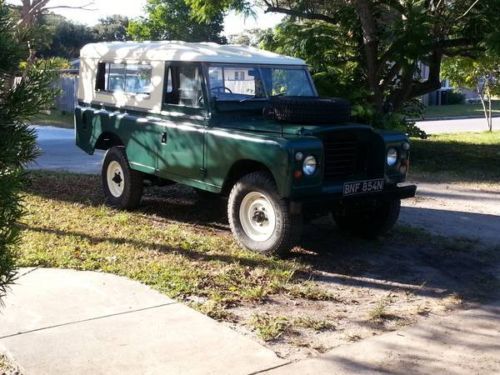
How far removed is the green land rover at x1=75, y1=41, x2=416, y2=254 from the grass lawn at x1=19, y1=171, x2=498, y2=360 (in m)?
0.39

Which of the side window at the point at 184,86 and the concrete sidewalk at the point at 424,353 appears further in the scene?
the side window at the point at 184,86

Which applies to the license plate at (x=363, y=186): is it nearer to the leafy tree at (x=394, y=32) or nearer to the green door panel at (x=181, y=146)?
the green door panel at (x=181, y=146)

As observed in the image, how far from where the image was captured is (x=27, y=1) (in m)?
7.79

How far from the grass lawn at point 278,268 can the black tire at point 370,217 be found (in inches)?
5.8

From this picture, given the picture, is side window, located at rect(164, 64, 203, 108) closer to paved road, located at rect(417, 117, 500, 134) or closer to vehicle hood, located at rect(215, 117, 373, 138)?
vehicle hood, located at rect(215, 117, 373, 138)

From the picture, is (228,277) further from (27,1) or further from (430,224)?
(27,1)

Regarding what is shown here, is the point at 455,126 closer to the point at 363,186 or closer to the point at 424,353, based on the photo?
the point at 363,186

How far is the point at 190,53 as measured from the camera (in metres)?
7.14

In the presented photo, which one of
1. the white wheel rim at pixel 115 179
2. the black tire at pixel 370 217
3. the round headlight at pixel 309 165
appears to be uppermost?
the round headlight at pixel 309 165

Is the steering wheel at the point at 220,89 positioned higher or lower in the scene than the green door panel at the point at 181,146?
higher

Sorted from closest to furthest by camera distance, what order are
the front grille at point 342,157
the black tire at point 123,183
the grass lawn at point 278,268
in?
the grass lawn at point 278,268 < the front grille at point 342,157 < the black tire at point 123,183

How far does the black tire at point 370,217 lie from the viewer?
6918mm

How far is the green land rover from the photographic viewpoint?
234 inches

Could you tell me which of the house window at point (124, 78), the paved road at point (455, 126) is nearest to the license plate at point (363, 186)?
the house window at point (124, 78)
